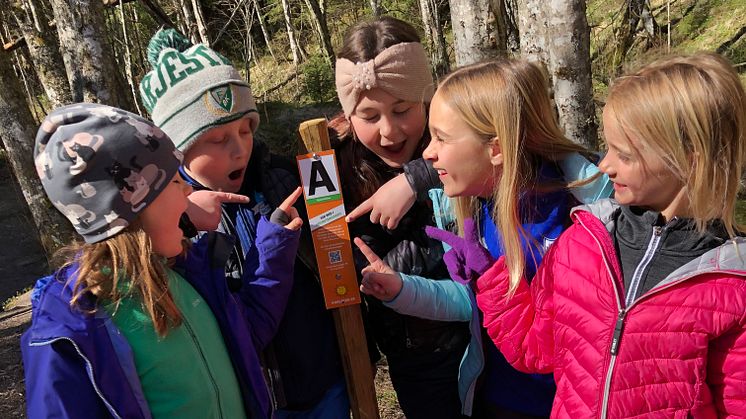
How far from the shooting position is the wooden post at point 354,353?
1.96 meters

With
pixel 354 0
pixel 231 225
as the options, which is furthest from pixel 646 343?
pixel 354 0

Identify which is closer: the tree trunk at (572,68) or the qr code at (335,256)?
the qr code at (335,256)

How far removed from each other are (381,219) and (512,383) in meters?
0.76

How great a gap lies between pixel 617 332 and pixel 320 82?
50.5 ft

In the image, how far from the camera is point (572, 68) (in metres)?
3.14

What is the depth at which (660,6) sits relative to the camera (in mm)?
11664

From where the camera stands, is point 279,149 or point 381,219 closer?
point 381,219

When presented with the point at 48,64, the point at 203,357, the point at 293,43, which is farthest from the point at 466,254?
the point at 293,43

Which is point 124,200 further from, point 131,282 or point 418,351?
point 418,351

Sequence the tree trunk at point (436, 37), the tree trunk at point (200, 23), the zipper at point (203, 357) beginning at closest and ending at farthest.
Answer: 1. the zipper at point (203, 357)
2. the tree trunk at point (436, 37)
3. the tree trunk at point (200, 23)

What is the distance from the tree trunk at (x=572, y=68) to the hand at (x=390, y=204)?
5.51ft

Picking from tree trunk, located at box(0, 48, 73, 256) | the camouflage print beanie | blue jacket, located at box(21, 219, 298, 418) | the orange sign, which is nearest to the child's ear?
the orange sign

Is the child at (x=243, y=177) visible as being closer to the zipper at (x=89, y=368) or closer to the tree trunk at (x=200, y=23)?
the zipper at (x=89, y=368)

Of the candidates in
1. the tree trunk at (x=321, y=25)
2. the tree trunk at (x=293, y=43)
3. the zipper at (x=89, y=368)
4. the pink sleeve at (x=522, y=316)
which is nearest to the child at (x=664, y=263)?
the pink sleeve at (x=522, y=316)
